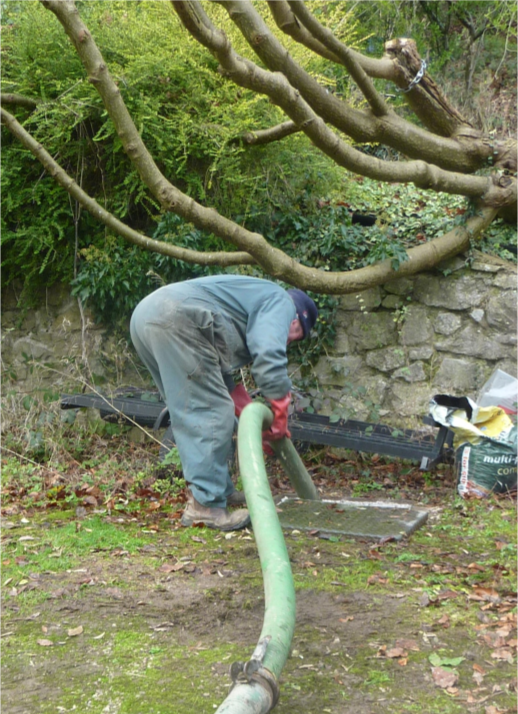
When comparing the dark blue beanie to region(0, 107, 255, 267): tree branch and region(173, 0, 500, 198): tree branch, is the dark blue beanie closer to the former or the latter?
region(173, 0, 500, 198): tree branch

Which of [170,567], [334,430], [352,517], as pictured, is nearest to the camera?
[170,567]

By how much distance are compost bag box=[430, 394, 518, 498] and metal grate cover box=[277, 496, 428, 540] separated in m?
0.71

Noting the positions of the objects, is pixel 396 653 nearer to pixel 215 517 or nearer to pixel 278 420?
pixel 278 420

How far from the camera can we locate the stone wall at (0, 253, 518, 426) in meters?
6.59

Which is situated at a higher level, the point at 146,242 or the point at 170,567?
the point at 146,242

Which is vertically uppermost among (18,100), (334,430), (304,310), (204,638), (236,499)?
(18,100)

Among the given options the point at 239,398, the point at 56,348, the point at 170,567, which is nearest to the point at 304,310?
the point at 239,398

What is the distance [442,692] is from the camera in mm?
2559

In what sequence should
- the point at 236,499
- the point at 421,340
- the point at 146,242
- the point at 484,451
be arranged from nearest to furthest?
the point at 236,499, the point at 484,451, the point at 146,242, the point at 421,340

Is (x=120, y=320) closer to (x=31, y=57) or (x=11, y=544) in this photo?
(x=31, y=57)

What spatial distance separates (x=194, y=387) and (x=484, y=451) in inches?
86.9

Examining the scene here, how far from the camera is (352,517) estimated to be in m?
4.67

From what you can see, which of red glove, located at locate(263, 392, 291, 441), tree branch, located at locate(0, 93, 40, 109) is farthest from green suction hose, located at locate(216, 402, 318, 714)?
tree branch, located at locate(0, 93, 40, 109)

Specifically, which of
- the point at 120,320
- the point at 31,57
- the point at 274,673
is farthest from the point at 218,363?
the point at 31,57
